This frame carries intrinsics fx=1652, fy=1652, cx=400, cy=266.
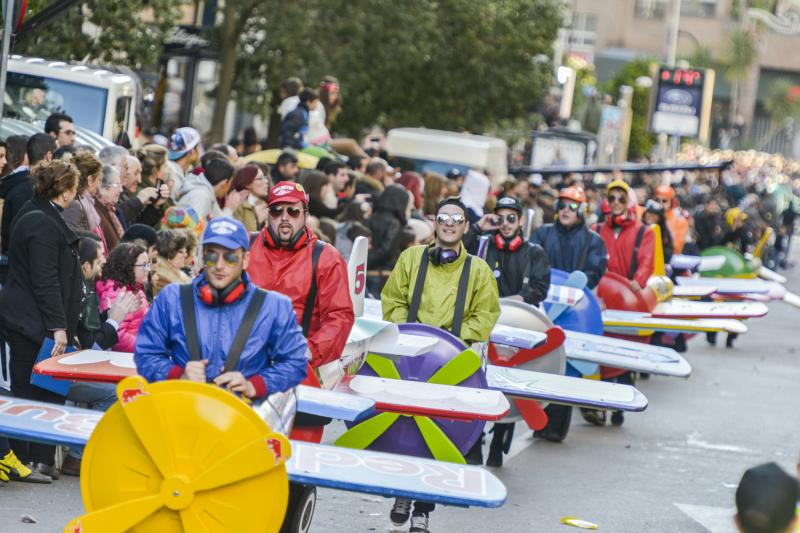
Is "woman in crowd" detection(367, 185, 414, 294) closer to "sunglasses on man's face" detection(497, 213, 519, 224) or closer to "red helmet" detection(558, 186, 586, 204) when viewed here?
"red helmet" detection(558, 186, 586, 204)

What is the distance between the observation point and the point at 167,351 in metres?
7.45

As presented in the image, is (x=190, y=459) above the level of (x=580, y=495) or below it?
above

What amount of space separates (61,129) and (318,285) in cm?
524

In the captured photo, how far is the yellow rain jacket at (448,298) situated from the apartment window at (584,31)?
322 feet

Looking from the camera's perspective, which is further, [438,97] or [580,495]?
[438,97]

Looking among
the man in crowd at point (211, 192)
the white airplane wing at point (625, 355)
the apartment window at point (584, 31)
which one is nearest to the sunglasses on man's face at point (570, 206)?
the white airplane wing at point (625, 355)

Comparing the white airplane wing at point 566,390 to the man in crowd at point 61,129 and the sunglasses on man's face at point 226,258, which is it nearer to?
the sunglasses on man's face at point 226,258

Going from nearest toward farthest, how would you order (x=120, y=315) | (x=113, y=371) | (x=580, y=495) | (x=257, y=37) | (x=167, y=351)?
(x=167, y=351) → (x=113, y=371) → (x=120, y=315) → (x=580, y=495) → (x=257, y=37)

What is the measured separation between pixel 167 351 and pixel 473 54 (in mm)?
29142

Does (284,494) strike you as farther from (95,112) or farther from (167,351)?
(95,112)

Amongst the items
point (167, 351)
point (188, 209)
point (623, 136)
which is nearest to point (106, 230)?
point (188, 209)

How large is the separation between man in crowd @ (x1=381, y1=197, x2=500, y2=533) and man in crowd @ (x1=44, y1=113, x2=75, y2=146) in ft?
13.1

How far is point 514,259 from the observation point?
12625mm

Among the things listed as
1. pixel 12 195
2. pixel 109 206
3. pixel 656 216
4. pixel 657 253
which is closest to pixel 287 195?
pixel 12 195
